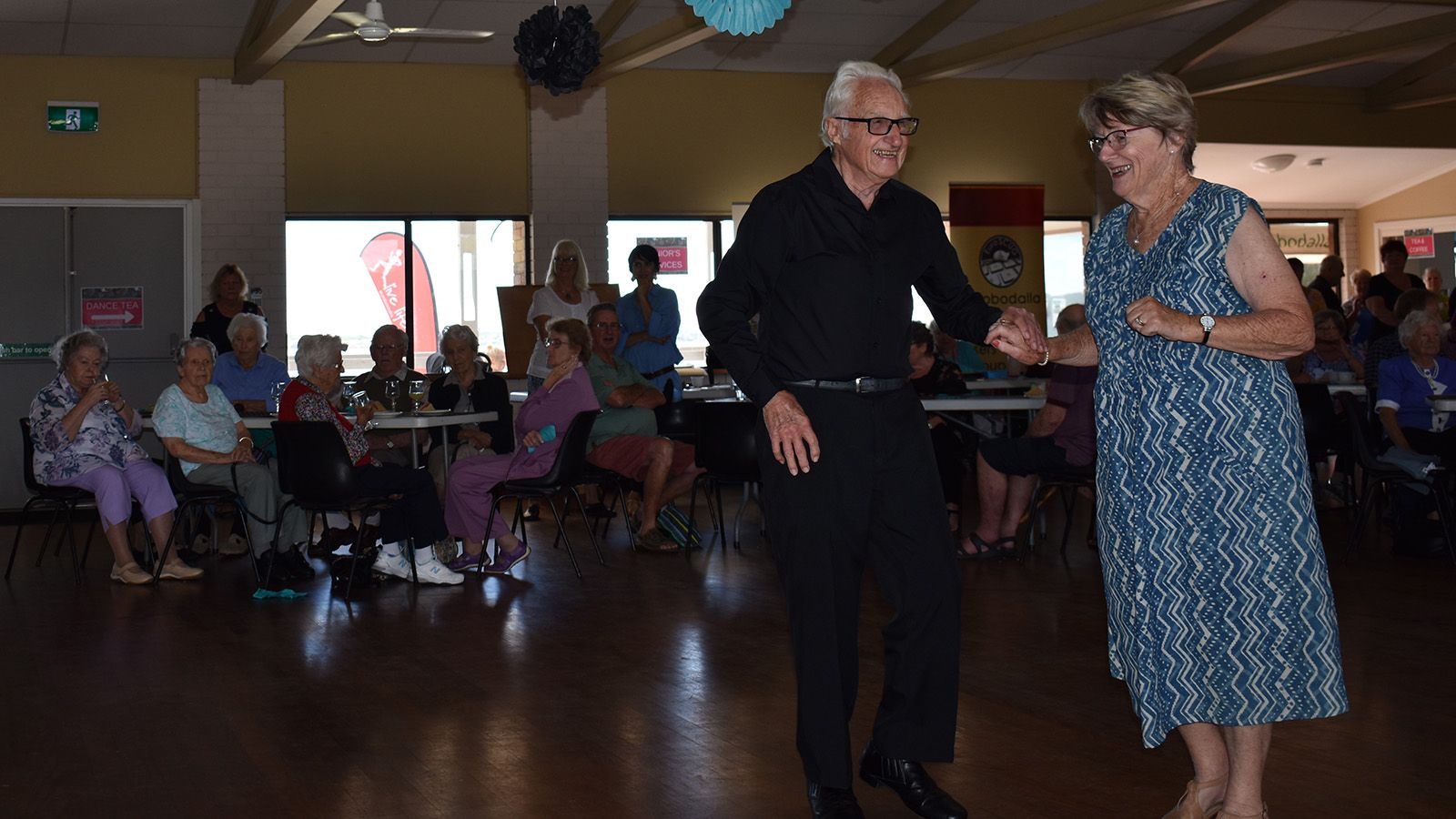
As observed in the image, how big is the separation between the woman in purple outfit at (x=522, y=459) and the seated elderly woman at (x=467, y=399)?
1284mm

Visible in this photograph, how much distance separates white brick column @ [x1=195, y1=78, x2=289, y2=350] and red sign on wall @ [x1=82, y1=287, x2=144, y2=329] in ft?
1.63

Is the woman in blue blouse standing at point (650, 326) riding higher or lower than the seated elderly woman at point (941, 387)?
higher

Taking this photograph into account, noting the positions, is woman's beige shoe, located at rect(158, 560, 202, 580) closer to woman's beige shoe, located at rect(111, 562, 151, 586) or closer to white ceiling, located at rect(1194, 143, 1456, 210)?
woman's beige shoe, located at rect(111, 562, 151, 586)

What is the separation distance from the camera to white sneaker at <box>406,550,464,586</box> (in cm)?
673

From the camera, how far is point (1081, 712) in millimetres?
4027

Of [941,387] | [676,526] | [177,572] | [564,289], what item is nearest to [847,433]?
[676,526]

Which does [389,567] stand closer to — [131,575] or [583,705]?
[131,575]

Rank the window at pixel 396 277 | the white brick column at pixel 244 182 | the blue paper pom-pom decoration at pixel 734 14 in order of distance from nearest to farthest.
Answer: the blue paper pom-pom decoration at pixel 734 14 → the white brick column at pixel 244 182 → the window at pixel 396 277

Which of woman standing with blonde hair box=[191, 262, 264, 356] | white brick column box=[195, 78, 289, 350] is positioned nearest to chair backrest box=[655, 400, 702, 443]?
woman standing with blonde hair box=[191, 262, 264, 356]

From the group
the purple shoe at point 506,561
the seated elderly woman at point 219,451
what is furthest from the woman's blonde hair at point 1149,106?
the seated elderly woman at point 219,451

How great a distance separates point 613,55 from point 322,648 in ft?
23.5

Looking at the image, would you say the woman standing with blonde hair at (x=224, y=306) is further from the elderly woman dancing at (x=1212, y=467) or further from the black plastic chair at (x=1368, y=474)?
the elderly woman dancing at (x=1212, y=467)

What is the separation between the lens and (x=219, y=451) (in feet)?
22.8

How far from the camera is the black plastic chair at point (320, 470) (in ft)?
20.9
